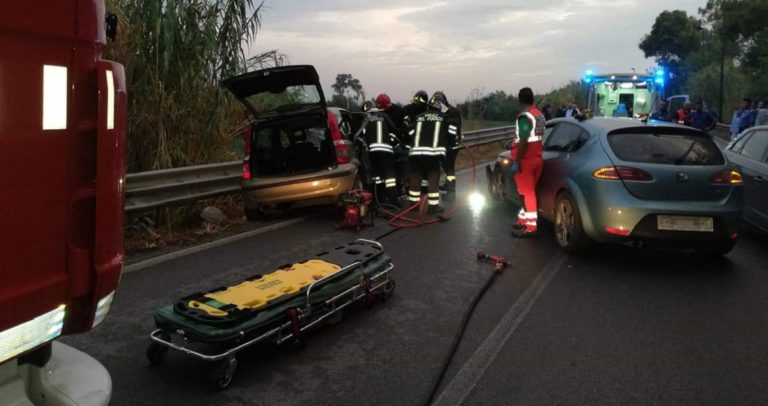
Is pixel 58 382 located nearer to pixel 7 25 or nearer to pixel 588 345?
pixel 7 25

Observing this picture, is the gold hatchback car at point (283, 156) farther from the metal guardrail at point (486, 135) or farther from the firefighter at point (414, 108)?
the metal guardrail at point (486, 135)

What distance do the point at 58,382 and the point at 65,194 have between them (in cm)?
57

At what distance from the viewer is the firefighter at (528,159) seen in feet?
22.0

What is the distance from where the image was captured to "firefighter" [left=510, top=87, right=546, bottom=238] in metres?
6.70

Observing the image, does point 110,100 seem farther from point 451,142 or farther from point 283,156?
point 451,142

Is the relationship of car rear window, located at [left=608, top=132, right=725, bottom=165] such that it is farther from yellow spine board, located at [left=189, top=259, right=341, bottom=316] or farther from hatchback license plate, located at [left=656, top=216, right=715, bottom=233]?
yellow spine board, located at [left=189, top=259, right=341, bottom=316]

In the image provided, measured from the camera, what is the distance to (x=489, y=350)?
374 cm

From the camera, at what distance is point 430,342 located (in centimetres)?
386

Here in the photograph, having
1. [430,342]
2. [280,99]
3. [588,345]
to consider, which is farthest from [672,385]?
[280,99]

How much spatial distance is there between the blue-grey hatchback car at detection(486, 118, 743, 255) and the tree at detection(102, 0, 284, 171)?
5246 millimetres

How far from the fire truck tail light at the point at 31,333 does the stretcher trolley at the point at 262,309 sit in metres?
1.64

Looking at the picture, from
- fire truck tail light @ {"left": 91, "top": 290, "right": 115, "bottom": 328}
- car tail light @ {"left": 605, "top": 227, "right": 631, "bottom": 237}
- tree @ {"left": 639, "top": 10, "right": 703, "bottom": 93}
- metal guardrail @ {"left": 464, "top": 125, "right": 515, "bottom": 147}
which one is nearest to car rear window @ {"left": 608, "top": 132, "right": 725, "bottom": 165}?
car tail light @ {"left": 605, "top": 227, "right": 631, "bottom": 237}

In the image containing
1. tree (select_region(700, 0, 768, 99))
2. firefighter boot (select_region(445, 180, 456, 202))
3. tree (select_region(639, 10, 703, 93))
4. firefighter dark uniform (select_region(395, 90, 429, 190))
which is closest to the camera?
firefighter dark uniform (select_region(395, 90, 429, 190))

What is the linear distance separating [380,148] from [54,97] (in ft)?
23.0
